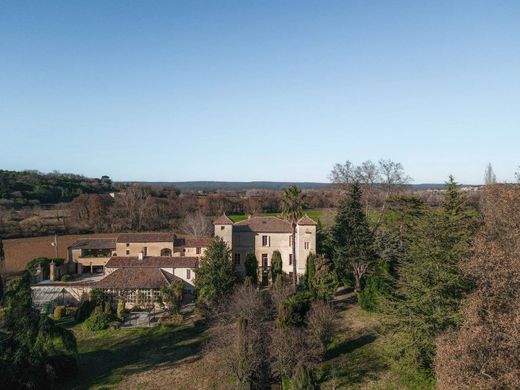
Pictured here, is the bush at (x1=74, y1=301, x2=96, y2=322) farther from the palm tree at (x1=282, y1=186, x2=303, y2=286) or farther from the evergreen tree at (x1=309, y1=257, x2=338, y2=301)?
the evergreen tree at (x1=309, y1=257, x2=338, y2=301)

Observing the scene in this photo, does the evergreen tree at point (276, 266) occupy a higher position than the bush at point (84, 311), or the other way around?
the evergreen tree at point (276, 266)

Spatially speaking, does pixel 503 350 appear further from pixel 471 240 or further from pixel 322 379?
pixel 322 379

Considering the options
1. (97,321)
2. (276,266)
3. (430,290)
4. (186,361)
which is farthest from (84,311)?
(430,290)

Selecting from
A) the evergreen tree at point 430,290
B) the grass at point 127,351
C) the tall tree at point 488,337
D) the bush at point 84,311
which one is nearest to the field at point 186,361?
the grass at point 127,351

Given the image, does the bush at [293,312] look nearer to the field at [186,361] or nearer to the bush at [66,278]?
the field at [186,361]

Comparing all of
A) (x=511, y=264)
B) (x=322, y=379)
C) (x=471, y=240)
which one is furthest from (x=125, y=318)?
(x=511, y=264)

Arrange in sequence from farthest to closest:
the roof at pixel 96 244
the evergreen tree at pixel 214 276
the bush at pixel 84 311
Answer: the roof at pixel 96 244 < the bush at pixel 84 311 < the evergreen tree at pixel 214 276
